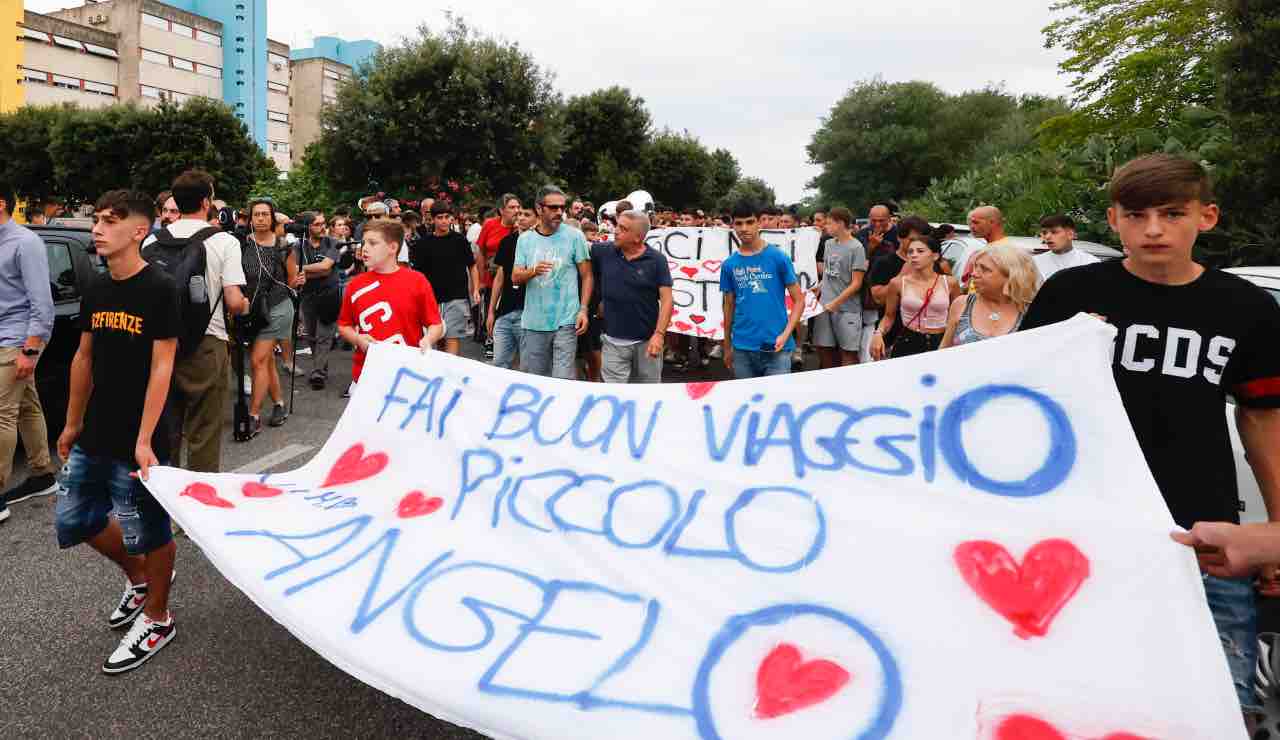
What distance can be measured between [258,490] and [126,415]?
1.86ft

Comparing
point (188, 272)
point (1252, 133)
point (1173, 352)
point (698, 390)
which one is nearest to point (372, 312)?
point (188, 272)

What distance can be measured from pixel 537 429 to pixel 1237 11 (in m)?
12.3

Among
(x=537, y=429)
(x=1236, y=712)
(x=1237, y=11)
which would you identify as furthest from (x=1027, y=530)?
(x=1237, y=11)

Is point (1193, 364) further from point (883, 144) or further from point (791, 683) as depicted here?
point (883, 144)

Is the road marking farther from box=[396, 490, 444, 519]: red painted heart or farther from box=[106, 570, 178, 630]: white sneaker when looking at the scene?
box=[396, 490, 444, 519]: red painted heart

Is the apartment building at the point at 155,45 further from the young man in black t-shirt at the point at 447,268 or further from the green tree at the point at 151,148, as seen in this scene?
the young man in black t-shirt at the point at 447,268

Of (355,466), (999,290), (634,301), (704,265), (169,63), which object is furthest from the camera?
(169,63)

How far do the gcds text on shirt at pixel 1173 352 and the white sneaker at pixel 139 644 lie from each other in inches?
136

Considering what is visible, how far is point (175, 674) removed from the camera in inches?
115

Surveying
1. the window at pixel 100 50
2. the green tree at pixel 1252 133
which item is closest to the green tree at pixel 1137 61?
the green tree at pixel 1252 133

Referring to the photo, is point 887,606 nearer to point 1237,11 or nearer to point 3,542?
point 3,542

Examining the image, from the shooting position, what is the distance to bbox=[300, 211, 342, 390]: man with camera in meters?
7.92

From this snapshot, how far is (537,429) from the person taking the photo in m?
3.10

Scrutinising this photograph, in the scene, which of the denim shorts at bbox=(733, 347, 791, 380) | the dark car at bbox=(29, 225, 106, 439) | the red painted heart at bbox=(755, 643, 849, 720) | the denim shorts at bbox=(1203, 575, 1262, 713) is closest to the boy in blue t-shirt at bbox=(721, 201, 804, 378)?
the denim shorts at bbox=(733, 347, 791, 380)
